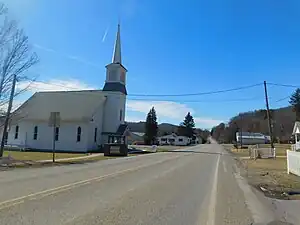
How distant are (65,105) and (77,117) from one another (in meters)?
5.12

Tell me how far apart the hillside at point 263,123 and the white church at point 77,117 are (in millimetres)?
53952

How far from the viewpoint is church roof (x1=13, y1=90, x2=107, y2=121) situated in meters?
48.8

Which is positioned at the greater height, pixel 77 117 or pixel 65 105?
pixel 65 105

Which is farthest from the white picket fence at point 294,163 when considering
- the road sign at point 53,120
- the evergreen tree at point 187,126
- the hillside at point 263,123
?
the evergreen tree at point 187,126

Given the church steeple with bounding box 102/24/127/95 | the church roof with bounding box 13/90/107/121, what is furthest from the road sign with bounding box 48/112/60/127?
the church steeple with bounding box 102/24/127/95

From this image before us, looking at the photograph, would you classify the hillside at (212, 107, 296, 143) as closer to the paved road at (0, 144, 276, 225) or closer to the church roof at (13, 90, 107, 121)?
the church roof at (13, 90, 107, 121)

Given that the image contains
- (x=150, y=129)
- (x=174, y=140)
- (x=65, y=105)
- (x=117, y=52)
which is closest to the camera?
(x=65, y=105)

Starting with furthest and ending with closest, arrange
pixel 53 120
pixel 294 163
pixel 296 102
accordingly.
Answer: pixel 296 102
pixel 53 120
pixel 294 163

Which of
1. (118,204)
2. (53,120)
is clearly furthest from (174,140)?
(118,204)

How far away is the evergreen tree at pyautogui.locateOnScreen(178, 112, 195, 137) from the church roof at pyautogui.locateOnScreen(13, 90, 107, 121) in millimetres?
90299

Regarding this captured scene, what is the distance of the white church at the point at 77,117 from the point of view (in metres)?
47.8

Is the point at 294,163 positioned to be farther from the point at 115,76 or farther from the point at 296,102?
the point at 296,102

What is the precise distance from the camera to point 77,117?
47938 millimetres

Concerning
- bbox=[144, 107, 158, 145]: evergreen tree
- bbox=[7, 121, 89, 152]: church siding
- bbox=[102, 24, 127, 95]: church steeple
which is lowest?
bbox=[7, 121, 89, 152]: church siding
